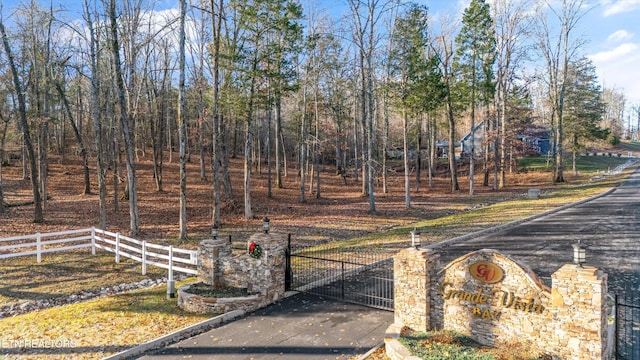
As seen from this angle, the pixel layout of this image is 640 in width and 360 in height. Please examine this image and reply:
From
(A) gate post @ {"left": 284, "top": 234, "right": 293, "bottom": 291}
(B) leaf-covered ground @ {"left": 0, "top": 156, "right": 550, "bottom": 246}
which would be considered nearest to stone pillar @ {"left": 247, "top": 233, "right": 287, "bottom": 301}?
(A) gate post @ {"left": 284, "top": 234, "right": 293, "bottom": 291}

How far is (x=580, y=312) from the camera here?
5.64 meters

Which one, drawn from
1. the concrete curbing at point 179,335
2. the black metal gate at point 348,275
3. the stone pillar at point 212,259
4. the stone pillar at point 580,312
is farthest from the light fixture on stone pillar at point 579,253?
the stone pillar at point 212,259

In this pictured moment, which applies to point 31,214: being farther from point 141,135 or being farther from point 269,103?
point 141,135

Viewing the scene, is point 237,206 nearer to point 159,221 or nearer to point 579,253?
point 159,221

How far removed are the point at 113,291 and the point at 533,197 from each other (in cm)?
2583

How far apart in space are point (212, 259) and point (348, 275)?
3.83 m

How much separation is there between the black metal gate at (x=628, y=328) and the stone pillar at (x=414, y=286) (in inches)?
113

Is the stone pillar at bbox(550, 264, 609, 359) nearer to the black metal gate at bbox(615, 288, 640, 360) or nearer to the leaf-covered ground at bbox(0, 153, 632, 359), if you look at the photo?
the black metal gate at bbox(615, 288, 640, 360)

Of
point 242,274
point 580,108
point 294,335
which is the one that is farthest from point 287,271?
point 580,108

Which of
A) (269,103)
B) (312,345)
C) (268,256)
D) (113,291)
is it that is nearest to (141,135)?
(269,103)

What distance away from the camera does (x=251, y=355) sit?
695 cm

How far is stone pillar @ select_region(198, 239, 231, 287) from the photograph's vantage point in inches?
396

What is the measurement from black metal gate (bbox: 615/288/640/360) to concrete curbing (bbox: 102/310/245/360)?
7.19 m

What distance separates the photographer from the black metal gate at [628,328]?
6276 mm
